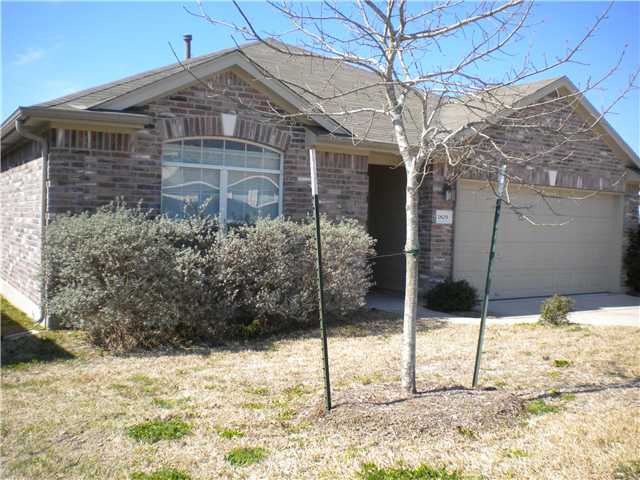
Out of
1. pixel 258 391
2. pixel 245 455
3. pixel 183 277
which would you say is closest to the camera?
pixel 245 455

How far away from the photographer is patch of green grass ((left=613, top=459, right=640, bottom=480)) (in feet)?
12.8

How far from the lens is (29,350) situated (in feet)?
24.6

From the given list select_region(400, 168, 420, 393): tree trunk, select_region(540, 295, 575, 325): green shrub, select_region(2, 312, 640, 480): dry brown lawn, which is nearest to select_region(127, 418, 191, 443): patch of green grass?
select_region(2, 312, 640, 480): dry brown lawn

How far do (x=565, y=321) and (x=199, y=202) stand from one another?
6170mm

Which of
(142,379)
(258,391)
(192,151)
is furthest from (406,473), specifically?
(192,151)

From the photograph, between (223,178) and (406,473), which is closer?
(406,473)

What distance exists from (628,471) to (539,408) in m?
1.41

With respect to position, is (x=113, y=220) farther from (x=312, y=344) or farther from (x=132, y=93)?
(x=312, y=344)

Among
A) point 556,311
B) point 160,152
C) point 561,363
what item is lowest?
point 561,363

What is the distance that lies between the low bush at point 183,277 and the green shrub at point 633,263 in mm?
9381

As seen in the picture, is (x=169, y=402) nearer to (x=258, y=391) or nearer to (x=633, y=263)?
(x=258, y=391)

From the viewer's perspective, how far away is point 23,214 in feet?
35.4

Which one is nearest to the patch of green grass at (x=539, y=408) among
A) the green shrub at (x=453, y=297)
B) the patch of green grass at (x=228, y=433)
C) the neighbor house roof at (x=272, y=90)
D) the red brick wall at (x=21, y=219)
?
the patch of green grass at (x=228, y=433)

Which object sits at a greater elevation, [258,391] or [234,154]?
[234,154]
